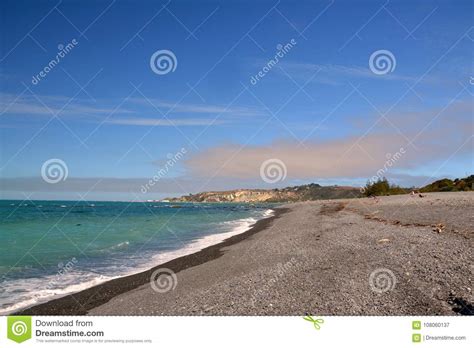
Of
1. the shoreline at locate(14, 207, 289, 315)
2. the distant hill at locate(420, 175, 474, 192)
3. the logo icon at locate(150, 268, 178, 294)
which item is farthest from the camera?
the distant hill at locate(420, 175, 474, 192)

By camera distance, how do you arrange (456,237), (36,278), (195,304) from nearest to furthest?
(195,304) < (456,237) < (36,278)

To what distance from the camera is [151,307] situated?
Result: 818cm

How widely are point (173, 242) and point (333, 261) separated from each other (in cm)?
1436
